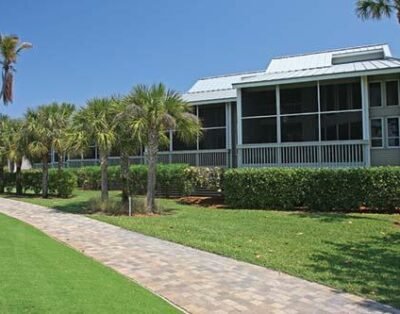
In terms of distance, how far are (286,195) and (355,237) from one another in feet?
19.4

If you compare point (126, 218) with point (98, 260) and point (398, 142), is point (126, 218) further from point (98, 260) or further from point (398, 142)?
point (398, 142)

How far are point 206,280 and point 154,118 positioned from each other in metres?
9.65

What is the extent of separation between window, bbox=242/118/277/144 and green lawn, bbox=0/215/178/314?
49.6 ft

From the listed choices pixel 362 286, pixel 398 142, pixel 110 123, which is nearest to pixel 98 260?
pixel 362 286

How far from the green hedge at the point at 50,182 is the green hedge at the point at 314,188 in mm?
9872

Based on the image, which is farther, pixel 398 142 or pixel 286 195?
pixel 398 142

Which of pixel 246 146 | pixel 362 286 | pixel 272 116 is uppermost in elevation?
pixel 272 116

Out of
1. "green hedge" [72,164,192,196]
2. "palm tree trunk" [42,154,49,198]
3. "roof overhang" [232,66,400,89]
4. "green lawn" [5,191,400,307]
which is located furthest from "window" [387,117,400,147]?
"palm tree trunk" [42,154,49,198]

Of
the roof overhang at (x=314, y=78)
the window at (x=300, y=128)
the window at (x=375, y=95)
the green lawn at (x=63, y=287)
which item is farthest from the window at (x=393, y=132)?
the green lawn at (x=63, y=287)

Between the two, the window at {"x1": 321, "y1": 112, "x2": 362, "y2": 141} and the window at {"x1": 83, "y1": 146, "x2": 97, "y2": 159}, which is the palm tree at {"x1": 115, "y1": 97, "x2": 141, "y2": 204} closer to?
the window at {"x1": 83, "y1": 146, "x2": 97, "y2": 159}

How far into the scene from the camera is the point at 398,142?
70.4ft

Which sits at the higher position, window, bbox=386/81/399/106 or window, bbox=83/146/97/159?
window, bbox=386/81/399/106

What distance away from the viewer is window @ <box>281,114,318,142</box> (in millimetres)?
22828

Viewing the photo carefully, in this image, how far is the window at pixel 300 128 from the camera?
22.8 m
